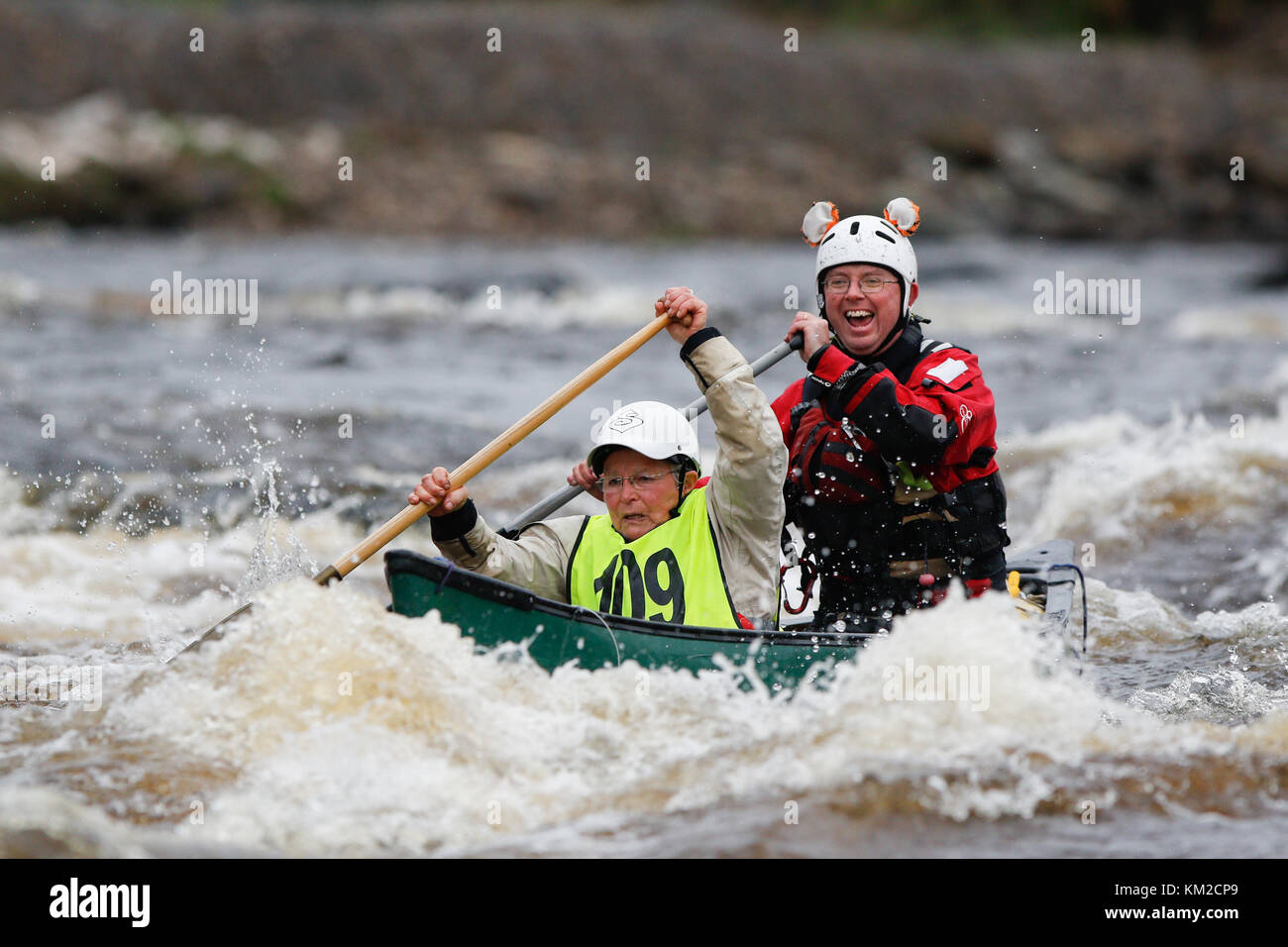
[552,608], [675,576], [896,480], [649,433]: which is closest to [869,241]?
[896,480]

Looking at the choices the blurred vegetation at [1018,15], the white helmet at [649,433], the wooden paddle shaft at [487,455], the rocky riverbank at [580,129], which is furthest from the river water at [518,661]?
the blurred vegetation at [1018,15]

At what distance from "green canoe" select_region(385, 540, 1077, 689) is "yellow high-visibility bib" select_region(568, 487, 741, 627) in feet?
0.88

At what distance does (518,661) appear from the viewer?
5.21 meters

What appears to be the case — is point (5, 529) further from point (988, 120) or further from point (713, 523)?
point (988, 120)

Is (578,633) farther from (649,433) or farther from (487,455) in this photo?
(487,455)

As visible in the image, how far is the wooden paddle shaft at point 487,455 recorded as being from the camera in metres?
5.53

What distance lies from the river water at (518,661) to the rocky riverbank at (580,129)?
11.2 m

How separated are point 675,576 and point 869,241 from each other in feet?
4.99

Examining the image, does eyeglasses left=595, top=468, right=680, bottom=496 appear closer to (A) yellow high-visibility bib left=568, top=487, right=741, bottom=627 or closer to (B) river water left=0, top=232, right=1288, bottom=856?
(A) yellow high-visibility bib left=568, top=487, right=741, bottom=627

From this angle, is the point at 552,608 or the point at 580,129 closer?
the point at 552,608

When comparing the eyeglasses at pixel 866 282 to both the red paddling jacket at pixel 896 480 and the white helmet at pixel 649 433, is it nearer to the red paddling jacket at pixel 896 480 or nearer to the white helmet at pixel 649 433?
the red paddling jacket at pixel 896 480

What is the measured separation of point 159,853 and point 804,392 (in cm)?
300

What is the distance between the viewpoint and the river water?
15.3 ft
